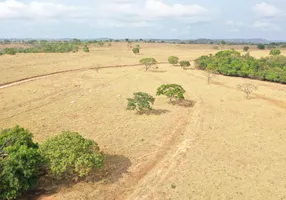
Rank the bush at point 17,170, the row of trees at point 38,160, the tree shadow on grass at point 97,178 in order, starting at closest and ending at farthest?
the bush at point 17,170 → the row of trees at point 38,160 → the tree shadow on grass at point 97,178

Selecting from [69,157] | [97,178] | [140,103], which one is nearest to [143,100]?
[140,103]

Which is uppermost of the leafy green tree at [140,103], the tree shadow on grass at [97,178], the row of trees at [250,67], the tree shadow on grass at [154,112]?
the row of trees at [250,67]

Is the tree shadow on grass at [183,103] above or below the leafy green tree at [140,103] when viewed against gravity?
below

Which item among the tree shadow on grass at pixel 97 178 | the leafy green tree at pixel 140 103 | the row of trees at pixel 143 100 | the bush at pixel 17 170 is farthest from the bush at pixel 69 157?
the row of trees at pixel 143 100

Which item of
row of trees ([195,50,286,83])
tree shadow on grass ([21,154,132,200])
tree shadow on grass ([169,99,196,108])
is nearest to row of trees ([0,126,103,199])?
tree shadow on grass ([21,154,132,200])

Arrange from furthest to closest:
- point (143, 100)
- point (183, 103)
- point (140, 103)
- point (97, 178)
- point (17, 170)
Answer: point (183, 103)
point (143, 100)
point (140, 103)
point (97, 178)
point (17, 170)

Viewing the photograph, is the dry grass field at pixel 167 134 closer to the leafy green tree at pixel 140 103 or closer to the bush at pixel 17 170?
the leafy green tree at pixel 140 103

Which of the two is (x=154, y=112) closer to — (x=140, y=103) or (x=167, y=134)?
(x=140, y=103)
